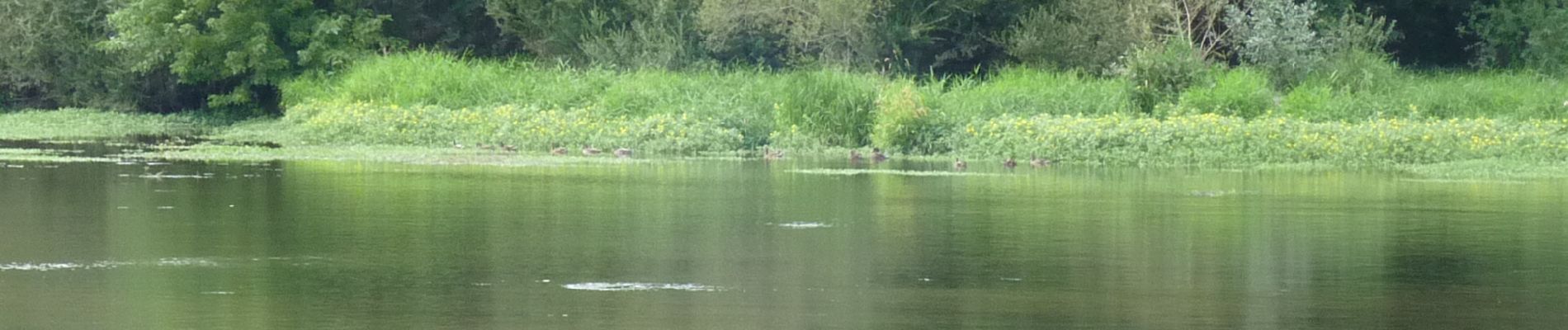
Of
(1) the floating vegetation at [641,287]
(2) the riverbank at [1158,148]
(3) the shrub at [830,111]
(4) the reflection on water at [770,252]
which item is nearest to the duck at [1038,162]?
(2) the riverbank at [1158,148]

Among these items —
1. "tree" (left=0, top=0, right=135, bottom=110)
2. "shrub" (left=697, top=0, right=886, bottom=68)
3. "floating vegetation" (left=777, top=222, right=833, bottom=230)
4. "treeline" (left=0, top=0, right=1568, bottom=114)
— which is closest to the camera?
"floating vegetation" (left=777, top=222, right=833, bottom=230)

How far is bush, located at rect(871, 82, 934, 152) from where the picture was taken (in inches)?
1017

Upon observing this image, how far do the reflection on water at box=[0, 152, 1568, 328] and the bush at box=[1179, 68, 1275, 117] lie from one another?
6.34 meters

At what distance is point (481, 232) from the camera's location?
14.2 meters

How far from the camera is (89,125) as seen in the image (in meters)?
33.8

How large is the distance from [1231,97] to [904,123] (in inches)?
170

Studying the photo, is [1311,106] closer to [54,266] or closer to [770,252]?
[770,252]

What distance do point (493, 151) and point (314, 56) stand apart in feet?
34.4

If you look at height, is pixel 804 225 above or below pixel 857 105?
below

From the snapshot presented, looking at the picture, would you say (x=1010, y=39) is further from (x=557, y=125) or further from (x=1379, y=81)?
(x=557, y=125)

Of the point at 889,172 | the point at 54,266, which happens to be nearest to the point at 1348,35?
the point at 889,172

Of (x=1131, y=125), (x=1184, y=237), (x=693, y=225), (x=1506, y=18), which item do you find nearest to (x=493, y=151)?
(x=1131, y=125)

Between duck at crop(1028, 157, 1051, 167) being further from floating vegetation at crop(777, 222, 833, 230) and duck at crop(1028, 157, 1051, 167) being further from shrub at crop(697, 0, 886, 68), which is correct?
shrub at crop(697, 0, 886, 68)

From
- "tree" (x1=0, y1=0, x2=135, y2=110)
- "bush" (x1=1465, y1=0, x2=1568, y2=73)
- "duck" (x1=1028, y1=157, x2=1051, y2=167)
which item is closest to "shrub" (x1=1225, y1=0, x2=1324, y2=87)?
"bush" (x1=1465, y1=0, x2=1568, y2=73)
